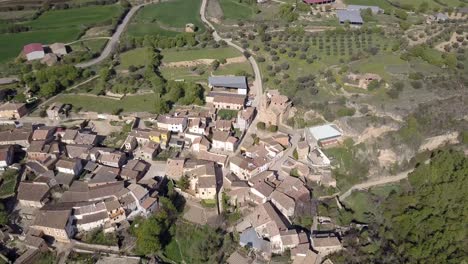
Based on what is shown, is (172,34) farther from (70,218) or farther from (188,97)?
(70,218)

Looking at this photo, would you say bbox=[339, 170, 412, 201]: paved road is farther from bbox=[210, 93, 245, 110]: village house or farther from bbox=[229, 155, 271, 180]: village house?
bbox=[210, 93, 245, 110]: village house

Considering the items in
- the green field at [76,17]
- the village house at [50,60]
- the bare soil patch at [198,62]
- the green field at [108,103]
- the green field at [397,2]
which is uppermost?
the green field at [397,2]

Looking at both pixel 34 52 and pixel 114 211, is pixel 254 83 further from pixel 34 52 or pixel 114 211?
pixel 34 52

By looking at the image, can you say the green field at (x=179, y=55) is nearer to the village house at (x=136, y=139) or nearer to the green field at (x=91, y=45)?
the green field at (x=91, y=45)

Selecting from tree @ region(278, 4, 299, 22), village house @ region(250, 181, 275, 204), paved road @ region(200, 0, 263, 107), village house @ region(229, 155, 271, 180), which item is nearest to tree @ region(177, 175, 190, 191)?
village house @ region(229, 155, 271, 180)

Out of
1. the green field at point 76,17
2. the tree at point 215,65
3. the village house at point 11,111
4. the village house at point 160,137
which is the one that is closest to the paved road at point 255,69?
the tree at point 215,65

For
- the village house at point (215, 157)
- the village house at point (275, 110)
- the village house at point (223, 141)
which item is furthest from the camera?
the village house at point (275, 110)
